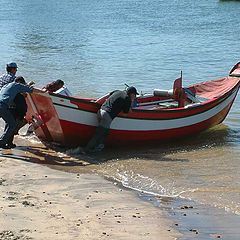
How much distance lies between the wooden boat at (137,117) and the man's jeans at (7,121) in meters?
0.56

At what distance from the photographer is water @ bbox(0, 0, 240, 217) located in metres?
9.67

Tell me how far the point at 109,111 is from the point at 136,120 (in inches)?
33.5

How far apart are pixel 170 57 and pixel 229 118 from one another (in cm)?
1281

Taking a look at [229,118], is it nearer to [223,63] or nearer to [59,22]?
[223,63]

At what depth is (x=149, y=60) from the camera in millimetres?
26609

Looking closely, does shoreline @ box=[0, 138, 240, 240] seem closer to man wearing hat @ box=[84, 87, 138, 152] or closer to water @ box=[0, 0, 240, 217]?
water @ box=[0, 0, 240, 217]

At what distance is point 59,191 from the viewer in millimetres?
8273

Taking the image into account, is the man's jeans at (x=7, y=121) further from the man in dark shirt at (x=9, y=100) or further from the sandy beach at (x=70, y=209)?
the sandy beach at (x=70, y=209)

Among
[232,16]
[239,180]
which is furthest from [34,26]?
[239,180]

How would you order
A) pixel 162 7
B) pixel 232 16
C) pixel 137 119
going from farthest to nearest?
pixel 162 7 → pixel 232 16 → pixel 137 119

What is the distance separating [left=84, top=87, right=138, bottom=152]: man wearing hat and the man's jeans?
4.53 ft

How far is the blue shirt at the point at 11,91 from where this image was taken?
1018 cm

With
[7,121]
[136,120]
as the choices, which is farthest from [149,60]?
[7,121]

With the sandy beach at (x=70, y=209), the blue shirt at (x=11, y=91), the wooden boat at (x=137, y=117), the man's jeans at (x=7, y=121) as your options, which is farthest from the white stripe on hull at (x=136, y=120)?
the sandy beach at (x=70, y=209)
